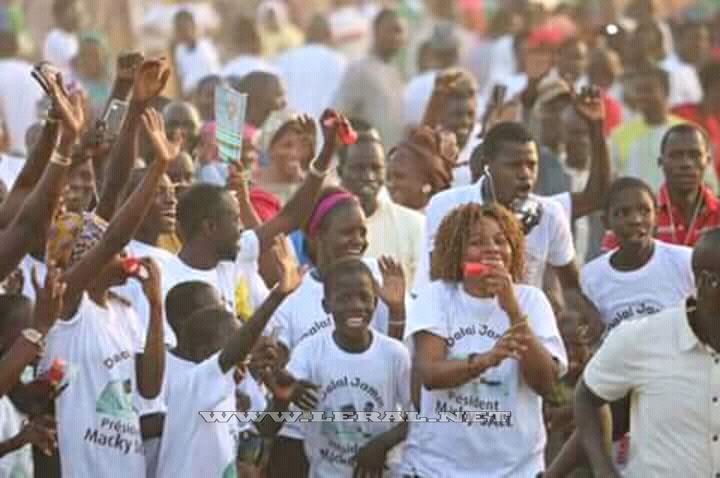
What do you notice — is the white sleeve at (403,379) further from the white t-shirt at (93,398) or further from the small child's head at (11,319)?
the small child's head at (11,319)

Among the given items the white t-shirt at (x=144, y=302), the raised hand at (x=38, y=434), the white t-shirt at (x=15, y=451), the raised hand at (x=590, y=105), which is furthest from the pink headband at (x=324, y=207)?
the raised hand at (x=38, y=434)

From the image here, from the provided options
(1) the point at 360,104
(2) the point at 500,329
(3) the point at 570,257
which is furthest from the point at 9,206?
(1) the point at 360,104

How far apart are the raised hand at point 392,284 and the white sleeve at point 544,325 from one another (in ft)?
3.73

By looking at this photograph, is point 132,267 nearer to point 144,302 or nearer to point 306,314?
point 144,302

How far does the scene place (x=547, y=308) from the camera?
1048 centimetres

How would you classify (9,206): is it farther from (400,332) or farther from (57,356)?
(400,332)

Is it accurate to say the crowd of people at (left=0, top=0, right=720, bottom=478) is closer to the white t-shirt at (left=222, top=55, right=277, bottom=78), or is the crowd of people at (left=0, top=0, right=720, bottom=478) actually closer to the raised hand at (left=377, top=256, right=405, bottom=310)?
the raised hand at (left=377, top=256, right=405, bottom=310)

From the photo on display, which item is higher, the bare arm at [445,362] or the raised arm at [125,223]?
the raised arm at [125,223]

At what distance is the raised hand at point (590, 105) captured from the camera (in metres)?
12.6

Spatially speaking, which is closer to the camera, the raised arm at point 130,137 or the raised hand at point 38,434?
the raised hand at point 38,434

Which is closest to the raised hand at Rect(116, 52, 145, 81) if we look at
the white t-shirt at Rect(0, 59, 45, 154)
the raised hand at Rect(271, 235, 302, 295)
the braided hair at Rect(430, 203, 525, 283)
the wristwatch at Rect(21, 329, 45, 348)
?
the raised hand at Rect(271, 235, 302, 295)

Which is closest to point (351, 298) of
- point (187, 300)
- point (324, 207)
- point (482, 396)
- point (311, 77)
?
point (187, 300)

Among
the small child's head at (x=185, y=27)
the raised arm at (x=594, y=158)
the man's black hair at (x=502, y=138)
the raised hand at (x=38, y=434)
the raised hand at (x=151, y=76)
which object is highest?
the small child's head at (x=185, y=27)

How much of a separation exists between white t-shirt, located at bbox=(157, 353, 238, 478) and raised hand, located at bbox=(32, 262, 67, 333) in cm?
104
